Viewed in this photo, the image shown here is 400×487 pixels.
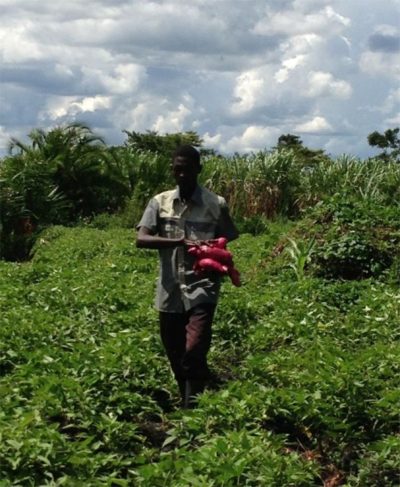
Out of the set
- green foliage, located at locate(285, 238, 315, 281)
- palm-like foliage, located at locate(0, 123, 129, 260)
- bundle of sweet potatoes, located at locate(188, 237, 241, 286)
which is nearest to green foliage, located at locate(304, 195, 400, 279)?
green foliage, located at locate(285, 238, 315, 281)

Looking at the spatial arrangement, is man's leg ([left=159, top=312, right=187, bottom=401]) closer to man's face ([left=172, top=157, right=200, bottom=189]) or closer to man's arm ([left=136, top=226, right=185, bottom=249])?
man's arm ([left=136, top=226, right=185, bottom=249])

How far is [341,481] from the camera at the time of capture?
4637 millimetres

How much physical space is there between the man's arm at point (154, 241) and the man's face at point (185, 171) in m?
0.35

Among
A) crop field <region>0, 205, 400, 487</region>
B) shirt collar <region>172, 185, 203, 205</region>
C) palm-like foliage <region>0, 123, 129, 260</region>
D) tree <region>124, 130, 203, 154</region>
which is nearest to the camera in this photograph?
crop field <region>0, 205, 400, 487</region>

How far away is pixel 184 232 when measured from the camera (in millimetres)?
5609

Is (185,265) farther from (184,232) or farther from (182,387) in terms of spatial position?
(182,387)

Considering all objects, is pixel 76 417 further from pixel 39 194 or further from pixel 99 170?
pixel 99 170

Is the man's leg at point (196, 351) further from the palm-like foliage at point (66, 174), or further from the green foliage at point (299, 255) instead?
the palm-like foliage at point (66, 174)

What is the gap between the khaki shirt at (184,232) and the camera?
5562mm

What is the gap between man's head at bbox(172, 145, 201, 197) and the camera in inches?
216

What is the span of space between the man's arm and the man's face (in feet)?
1.15

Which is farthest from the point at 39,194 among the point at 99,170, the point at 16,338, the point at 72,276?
the point at 16,338

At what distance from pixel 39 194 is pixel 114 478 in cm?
1592

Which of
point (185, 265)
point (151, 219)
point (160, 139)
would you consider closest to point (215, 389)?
point (185, 265)
